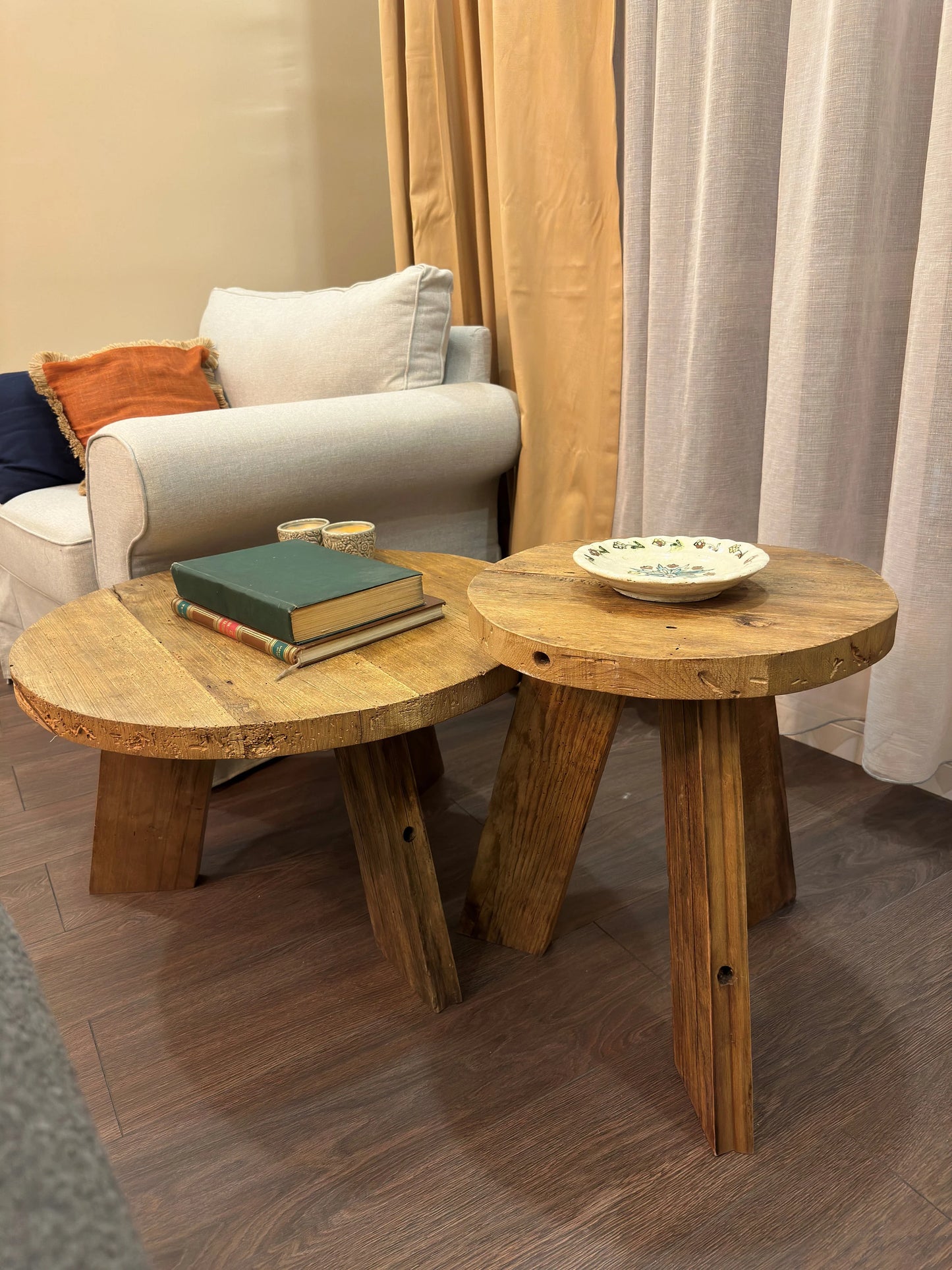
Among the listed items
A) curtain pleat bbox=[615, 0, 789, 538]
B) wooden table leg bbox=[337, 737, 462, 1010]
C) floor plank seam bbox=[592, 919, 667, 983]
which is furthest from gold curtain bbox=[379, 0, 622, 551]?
wooden table leg bbox=[337, 737, 462, 1010]

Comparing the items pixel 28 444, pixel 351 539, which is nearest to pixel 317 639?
pixel 351 539

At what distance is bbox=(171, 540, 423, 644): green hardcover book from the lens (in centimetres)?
110

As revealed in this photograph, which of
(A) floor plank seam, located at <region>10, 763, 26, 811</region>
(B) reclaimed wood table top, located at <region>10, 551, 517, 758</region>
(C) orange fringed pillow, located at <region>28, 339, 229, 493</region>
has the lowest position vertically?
(A) floor plank seam, located at <region>10, 763, 26, 811</region>

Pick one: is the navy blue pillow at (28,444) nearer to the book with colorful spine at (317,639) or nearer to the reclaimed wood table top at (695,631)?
the book with colorful spine at (317,639)

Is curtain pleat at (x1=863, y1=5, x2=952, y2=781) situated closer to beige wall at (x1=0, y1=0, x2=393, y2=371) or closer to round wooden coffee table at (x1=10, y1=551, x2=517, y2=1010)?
round wooden coffee table at (x1=10, y1=551, x2=517, y2=1010)

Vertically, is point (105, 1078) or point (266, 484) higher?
point (266, 484)

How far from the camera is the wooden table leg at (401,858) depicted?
1.07 meters

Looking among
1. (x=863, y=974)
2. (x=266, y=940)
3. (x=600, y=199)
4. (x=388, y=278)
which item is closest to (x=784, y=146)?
(x=600, y=199)

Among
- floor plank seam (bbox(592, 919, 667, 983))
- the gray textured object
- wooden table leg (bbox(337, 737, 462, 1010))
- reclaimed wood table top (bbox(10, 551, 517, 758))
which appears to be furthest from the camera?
floor plank seam (bbox(592, 919, 667, 983))

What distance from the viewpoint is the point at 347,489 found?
5.60ft

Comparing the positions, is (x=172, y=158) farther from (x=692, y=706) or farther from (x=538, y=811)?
(x=692, y=706)

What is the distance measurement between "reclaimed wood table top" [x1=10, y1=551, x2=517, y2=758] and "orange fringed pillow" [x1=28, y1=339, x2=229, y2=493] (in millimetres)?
869

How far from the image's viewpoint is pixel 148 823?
1363 mm

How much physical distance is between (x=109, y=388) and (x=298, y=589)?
1.16 meters
